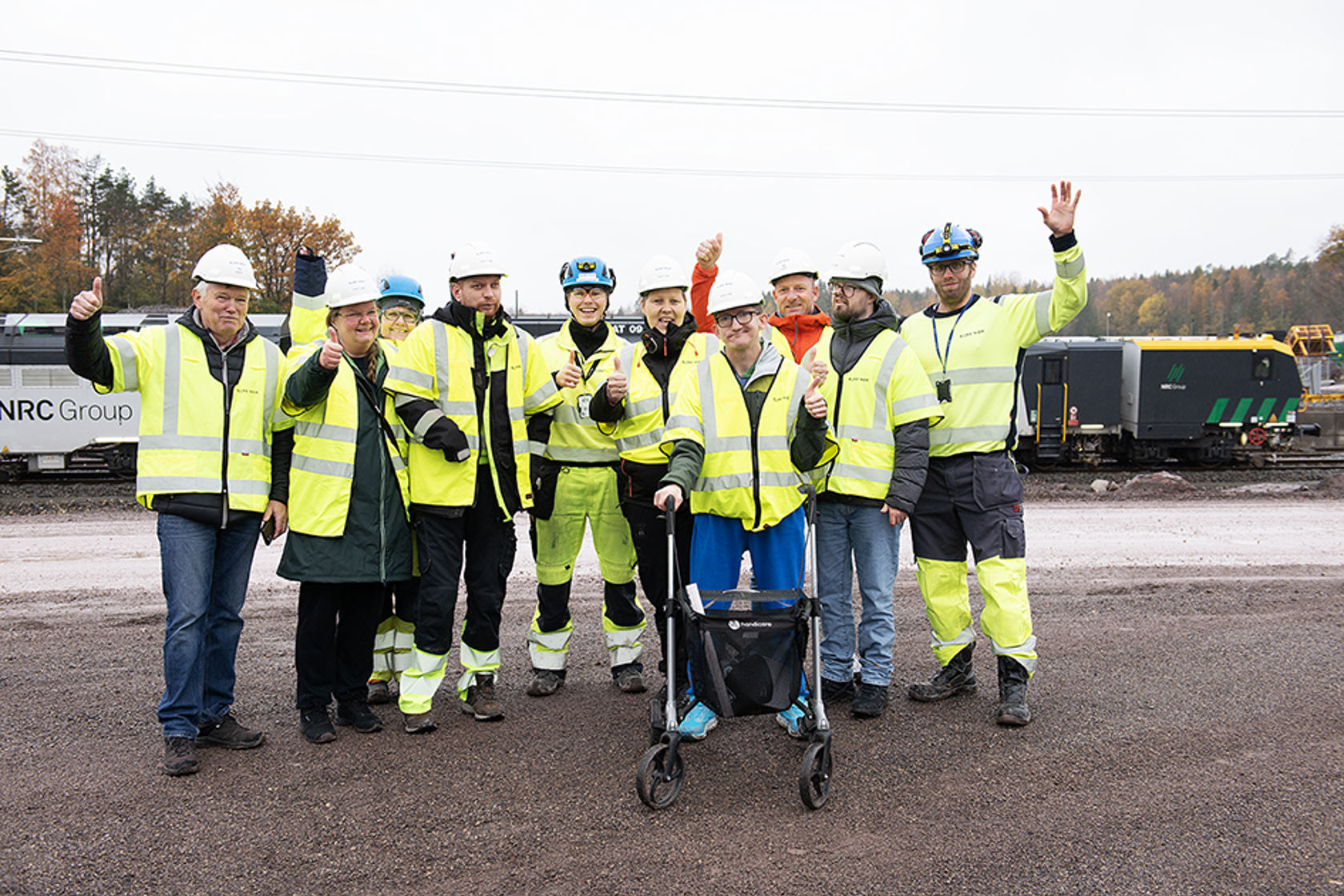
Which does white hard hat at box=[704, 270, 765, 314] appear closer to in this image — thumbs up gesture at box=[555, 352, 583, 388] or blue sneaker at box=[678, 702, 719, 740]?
thumbs up gesture at box=[555, 352, 583, 388]

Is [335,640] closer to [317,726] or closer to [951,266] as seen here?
[317,726]

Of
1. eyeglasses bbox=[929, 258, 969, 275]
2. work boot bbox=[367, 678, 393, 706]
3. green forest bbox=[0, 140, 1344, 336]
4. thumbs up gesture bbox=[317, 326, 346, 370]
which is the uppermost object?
green forest bbox=[0, 140, 1344, 336]

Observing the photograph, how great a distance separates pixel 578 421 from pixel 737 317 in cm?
Answer: 128

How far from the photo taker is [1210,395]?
2086cm

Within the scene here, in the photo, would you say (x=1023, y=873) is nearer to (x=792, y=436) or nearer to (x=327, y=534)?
(x=792, y=436)

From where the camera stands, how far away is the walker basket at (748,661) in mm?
3795

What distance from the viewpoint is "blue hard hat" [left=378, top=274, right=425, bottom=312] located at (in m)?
5.21

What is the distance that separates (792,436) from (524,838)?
2.12 meters

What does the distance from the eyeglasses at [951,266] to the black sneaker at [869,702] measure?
225cm

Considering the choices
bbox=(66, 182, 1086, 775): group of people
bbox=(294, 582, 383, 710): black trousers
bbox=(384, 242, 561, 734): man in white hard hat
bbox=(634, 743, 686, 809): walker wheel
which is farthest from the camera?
bbox=(384, 242, 561, 734): man in white hard hat

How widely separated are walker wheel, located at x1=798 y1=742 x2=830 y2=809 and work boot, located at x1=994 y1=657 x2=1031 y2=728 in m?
1.28

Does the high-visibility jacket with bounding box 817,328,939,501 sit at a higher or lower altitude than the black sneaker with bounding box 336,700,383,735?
higher

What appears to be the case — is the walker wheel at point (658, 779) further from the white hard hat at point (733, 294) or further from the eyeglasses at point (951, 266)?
the eyeglasses at point (951, 266)

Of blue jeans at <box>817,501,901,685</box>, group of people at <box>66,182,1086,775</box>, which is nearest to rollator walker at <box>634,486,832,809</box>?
group of people at <box>66,182,1086,775</box>
